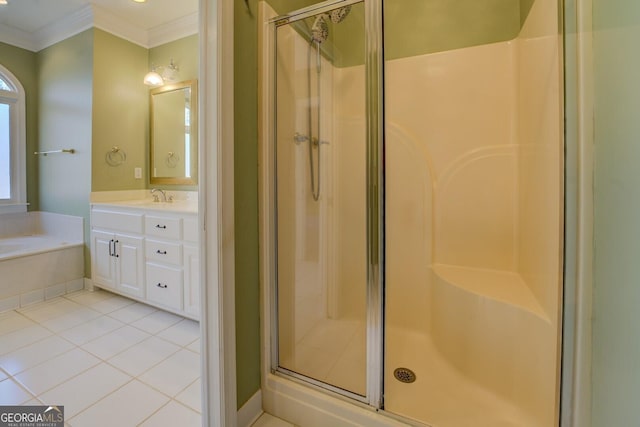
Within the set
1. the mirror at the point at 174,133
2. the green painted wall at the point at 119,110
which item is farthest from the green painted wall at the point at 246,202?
the green painted wall at the point at 119,110

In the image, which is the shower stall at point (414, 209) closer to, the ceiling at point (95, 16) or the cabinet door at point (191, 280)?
the cabinet door at point (191, 280)

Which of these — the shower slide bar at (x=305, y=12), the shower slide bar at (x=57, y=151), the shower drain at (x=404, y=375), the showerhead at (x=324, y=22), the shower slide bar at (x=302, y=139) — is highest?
the showerhead at (x=324, y=22)

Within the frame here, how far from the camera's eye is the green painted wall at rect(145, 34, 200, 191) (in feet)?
8.71

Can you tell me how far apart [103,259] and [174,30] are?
236 centimetres

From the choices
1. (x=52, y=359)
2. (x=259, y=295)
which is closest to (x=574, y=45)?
(x=259, y=295)

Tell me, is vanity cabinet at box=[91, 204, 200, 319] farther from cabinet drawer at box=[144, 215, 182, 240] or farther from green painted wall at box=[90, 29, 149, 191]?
green painted wall at box=[90, 29, 149, 191]

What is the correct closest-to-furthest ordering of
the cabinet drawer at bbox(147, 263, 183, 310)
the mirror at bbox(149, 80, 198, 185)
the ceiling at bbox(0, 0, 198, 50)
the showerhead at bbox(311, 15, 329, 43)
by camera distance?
the showerhead at bbox(311, 15, 329, 43)
the cabinet drawer at bbox(147, 263, 183, 310)
the ceiling at bbox(0, 0, 198, 50)
the mirror at bbox(149, 80, 198, 185)

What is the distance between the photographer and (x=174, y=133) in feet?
9.16

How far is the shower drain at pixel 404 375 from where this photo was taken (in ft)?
4.62

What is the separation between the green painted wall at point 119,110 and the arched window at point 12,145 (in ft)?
3.76

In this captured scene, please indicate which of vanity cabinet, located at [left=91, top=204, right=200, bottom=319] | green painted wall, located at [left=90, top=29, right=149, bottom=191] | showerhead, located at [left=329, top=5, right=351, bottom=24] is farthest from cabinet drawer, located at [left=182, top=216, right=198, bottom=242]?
showerhead, located at [left=329, top=5, right=351, bottom=24]

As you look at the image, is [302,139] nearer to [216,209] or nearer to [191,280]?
[216,209]

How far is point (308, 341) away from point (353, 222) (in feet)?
2.50

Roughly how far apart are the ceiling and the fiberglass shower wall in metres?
2.02
